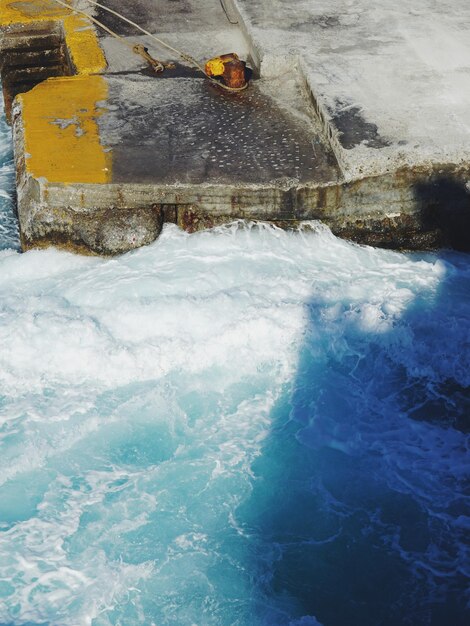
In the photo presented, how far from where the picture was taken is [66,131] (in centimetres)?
523

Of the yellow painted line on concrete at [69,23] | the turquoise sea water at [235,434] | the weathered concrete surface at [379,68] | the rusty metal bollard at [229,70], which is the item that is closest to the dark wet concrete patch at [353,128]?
the weathered concrete surface at [379,68]

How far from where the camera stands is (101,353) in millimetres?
4273

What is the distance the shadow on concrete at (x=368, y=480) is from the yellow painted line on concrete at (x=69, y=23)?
9.45 feet

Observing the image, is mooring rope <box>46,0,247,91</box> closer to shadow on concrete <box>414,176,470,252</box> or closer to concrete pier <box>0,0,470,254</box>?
concrete pier <box>0,0,470,254</box>

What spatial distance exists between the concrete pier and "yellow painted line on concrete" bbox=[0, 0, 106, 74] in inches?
1.1

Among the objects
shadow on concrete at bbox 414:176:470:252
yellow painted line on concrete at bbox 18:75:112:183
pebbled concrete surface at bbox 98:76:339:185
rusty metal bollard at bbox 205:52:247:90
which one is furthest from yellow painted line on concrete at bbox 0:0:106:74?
shadow on concrete at bbox 414:176:470:252

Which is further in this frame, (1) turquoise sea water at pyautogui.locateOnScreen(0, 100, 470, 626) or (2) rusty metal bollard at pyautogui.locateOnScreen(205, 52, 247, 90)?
(2) rusty metal bollard at pyautogui.locateOnScreen(205, 52, 247, 90)

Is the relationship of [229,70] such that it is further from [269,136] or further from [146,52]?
[146,52]

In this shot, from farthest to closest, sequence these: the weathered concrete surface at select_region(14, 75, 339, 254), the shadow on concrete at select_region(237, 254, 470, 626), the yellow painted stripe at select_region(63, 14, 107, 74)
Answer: the yellow painted stripe at select_region(63, 14, 107, 74) < the weathered concrete surface at select_region(14, 75, 339, 254) < the shadow on concrete at select_region(237, 254, 470, 626)

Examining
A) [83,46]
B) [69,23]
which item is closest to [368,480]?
[83,46]

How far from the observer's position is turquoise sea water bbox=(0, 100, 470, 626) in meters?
3.31

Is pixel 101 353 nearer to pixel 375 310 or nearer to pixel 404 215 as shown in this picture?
pixel 375 310

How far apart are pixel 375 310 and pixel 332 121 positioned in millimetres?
1351

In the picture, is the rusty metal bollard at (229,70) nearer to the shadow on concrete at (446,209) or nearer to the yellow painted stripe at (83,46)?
the yellow painted stripe at (83,46)
